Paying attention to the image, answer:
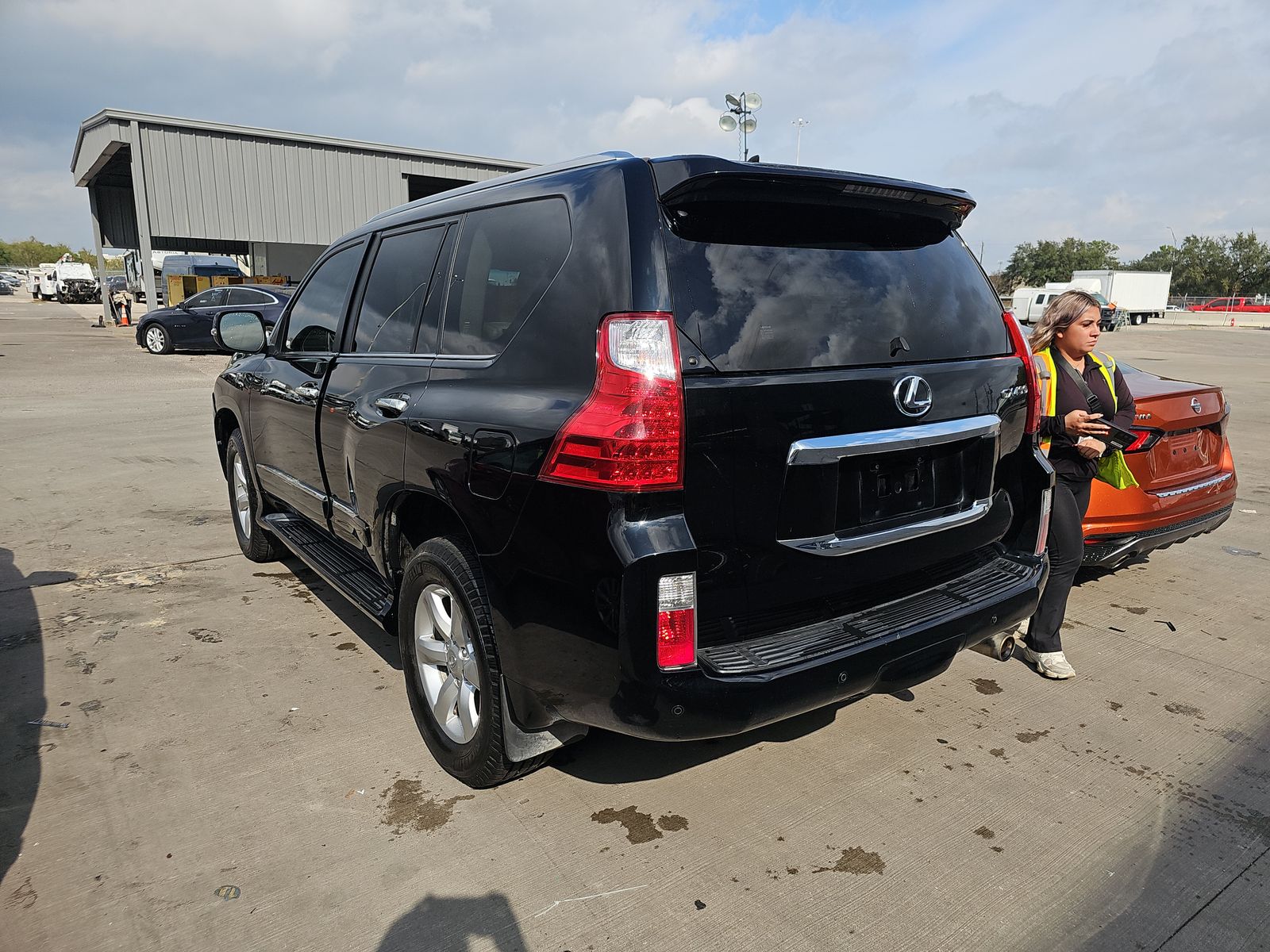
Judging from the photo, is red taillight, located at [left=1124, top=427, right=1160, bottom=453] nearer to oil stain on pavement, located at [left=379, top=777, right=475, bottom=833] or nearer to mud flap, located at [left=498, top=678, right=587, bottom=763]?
mud flap, located at [left=498, top=678, right=587, bottom=763]

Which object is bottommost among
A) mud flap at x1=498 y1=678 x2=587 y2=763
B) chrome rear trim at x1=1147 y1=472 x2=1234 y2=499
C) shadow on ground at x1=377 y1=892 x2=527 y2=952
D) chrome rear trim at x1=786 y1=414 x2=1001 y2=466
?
shadow on ground at x1=377 y1=892 x2=527 y2=952

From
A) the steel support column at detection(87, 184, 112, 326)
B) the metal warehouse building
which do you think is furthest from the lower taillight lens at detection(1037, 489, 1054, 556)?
the steel support column at detection(87, 184, 112, 326)

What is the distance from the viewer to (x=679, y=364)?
2.17 metres

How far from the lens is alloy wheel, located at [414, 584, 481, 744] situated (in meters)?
2.74

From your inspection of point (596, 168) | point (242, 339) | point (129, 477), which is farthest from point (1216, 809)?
point (129, 477)

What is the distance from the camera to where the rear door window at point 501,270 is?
252 cm

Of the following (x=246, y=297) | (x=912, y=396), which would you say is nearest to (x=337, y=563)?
(x=912, y=396)

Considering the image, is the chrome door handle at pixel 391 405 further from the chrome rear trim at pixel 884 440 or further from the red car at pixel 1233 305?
the red car at pixel 1233 305

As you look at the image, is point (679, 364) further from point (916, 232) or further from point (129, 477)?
point (129, 477)

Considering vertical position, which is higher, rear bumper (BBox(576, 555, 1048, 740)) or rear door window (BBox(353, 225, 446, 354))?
rear door window (BBox(353, 225, 446, 354))

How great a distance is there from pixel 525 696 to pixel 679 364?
3.43ft

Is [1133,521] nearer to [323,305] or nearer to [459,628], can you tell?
[459,628]

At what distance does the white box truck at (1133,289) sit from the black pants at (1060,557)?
170 ft

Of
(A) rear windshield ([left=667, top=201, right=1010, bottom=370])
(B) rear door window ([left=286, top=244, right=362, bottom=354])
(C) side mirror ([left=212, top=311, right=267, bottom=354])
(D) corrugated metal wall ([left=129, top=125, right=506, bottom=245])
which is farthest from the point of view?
(D) corrugated metal wall ([left=129, top=125, right=506, bottom=245])
